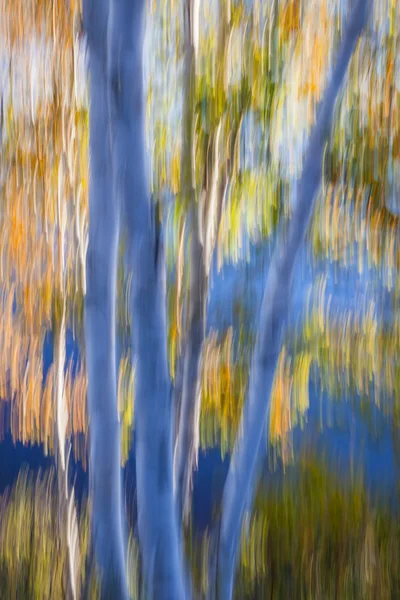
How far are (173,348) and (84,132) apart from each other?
1.51 ft

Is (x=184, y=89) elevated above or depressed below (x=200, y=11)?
below

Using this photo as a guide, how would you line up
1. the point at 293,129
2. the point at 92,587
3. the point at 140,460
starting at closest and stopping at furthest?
1. the point at 140,460
2. the point at 92,587
3. the point at 293,129

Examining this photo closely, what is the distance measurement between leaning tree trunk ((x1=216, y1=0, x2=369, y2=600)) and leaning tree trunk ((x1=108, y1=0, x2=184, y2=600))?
6.6 inches

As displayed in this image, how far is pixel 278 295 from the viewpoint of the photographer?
2.34 ft

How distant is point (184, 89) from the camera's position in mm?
1034

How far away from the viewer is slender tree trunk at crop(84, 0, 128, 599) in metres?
0.55

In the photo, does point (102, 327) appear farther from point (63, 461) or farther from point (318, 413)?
point (318, 413)

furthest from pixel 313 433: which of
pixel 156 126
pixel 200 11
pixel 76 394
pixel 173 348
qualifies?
pixel 200 11

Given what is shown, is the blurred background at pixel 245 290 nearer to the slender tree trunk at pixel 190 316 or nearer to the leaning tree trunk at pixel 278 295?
the slender tree trunk at pixel 190 316

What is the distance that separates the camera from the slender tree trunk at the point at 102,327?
0.55 m

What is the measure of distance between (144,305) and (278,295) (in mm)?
227

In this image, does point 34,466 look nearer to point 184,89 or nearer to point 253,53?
point 184,89

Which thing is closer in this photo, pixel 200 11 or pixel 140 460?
pixel 140 460

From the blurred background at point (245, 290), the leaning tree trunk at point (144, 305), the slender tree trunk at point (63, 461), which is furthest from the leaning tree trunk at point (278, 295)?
the slender tree trunk at point (63, 461)
